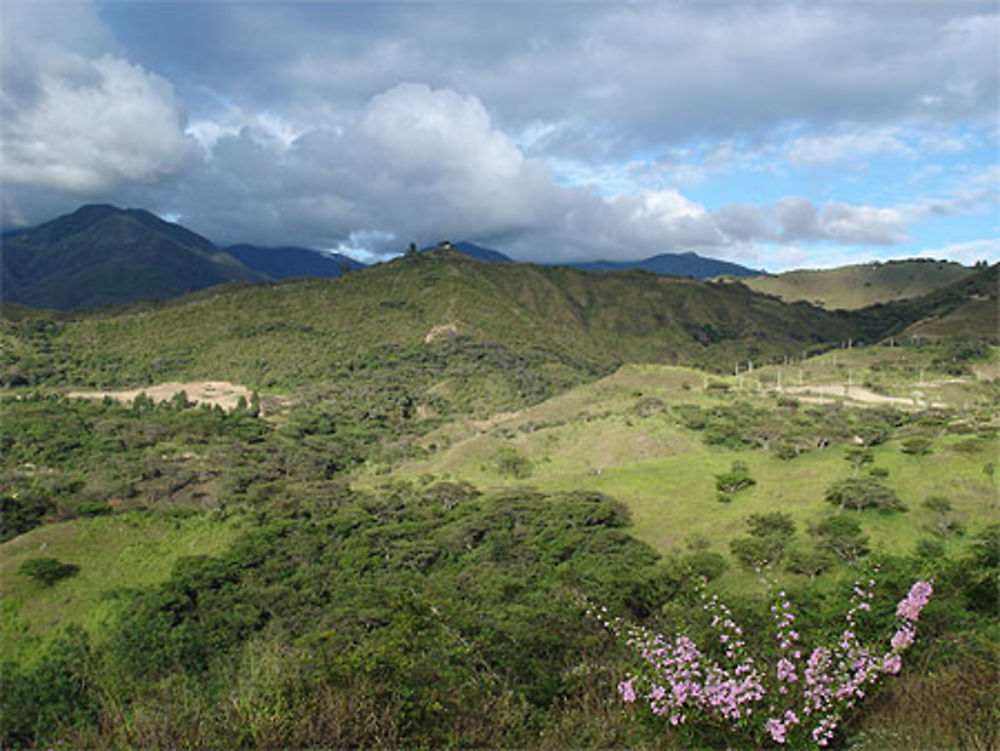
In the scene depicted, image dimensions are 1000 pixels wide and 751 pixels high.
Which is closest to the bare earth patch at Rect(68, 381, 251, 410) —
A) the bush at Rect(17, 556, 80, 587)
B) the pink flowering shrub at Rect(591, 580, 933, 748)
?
the bush at Rect(17, 556, 80, 587)

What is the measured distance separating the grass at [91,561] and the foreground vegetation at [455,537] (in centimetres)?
22

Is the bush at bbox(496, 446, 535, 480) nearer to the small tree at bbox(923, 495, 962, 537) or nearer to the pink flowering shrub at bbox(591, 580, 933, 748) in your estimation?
the small tree at bbox(923, 495, 962, 537)

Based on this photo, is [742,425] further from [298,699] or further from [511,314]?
[511,314]

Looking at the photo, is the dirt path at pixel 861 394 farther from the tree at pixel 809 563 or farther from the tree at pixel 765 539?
the tree at pixel 809 563

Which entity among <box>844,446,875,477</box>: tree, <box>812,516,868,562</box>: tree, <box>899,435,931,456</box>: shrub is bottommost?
<box>812,516,868,562</box>: tree

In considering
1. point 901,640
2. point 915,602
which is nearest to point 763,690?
point 901,640

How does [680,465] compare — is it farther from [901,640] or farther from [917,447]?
[901,640]

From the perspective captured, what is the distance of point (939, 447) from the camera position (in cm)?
5494

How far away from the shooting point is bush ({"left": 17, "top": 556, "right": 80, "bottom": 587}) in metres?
41.9

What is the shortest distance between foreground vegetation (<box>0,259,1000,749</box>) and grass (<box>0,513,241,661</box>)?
22cm

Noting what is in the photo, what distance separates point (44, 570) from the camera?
139 feet

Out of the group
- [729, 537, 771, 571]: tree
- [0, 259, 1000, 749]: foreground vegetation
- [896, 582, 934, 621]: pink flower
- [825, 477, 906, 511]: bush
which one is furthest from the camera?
[825, 477, 906, 511]: bush

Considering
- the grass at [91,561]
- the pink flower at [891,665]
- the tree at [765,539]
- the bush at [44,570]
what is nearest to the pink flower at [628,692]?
the pink flower at [891,665]

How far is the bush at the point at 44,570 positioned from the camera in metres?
41.9
